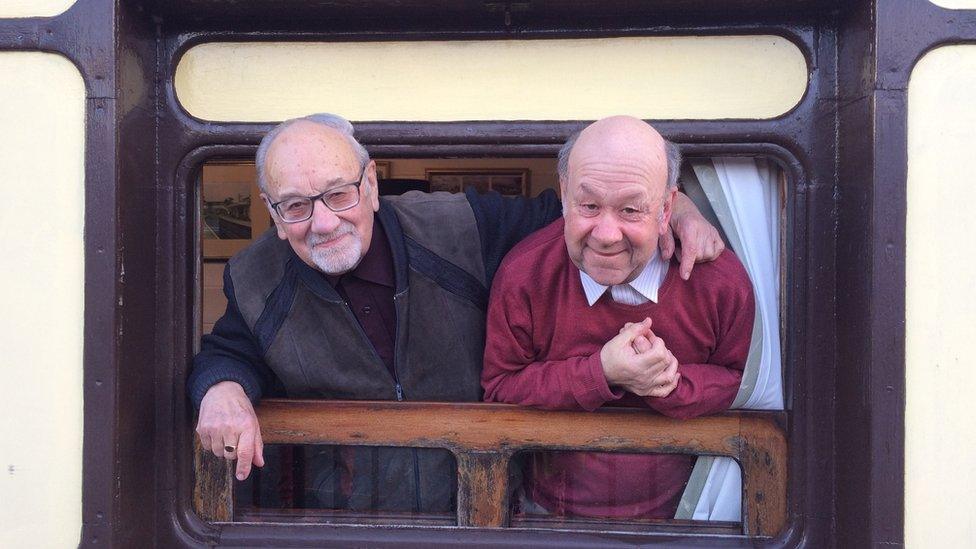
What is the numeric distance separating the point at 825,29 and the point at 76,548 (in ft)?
7.28

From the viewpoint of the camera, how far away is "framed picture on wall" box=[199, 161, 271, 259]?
338 cm

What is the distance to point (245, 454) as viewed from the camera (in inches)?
74.1

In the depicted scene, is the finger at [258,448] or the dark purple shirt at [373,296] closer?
the finger at [258,448]

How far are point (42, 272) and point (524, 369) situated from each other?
47.4 inches

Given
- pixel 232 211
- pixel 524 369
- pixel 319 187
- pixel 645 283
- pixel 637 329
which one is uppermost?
pixel 232 211

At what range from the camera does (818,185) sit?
191 centimetres

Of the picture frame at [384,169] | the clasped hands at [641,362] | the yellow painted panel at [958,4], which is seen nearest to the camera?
the yellow painted panel at [958,4]

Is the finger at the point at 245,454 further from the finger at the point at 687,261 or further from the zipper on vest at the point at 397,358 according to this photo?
the finger at the point at 687,261

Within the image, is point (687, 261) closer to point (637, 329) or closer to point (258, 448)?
point (637, 329)

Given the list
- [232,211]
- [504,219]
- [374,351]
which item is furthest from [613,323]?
[232,211]

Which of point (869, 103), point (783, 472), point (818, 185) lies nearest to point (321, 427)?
point (783, 472)

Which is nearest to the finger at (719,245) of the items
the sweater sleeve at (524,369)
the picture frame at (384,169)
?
the sweater sleeve at (524,369)

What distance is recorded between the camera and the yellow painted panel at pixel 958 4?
1.71m

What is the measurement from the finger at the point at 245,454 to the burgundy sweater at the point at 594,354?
0.60 metres
